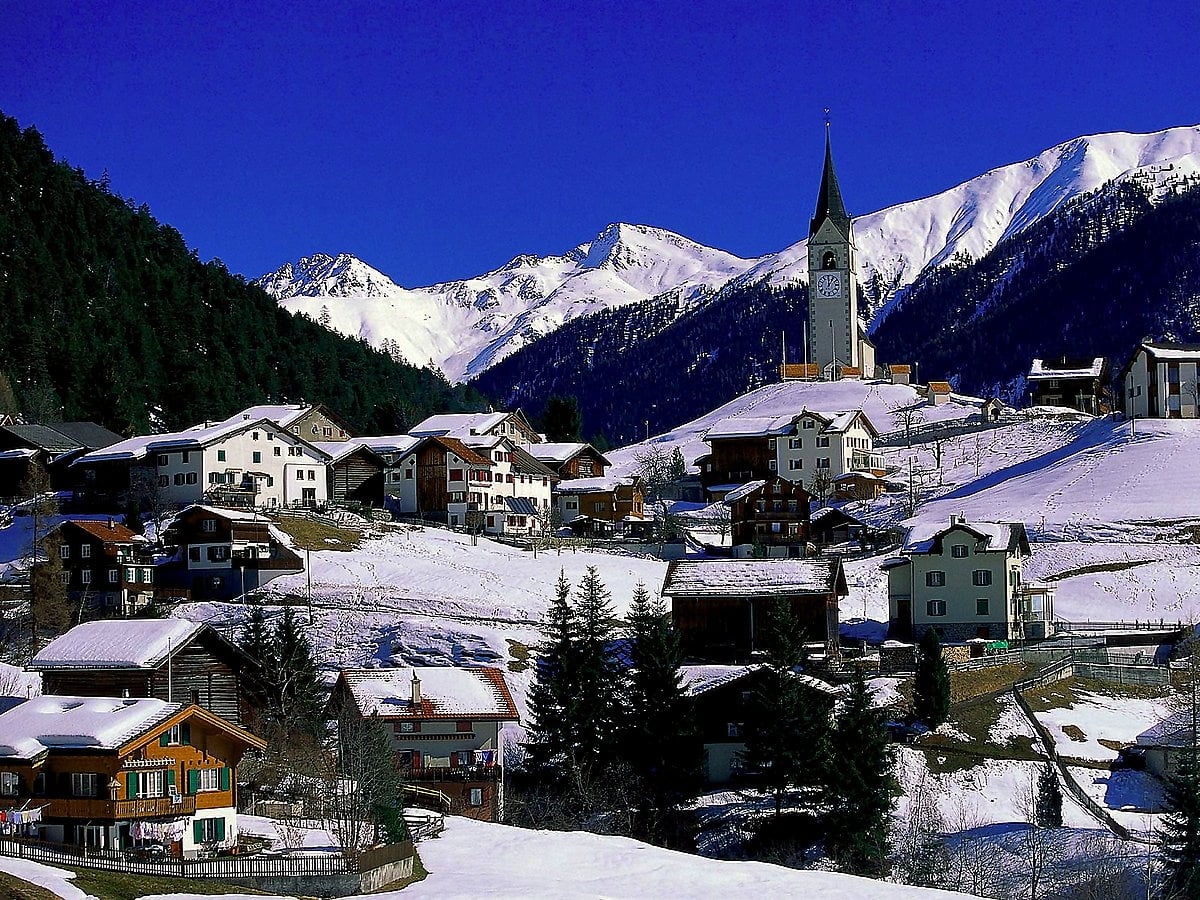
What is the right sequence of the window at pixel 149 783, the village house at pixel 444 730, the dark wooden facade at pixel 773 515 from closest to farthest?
1. the window at pixel 149 783
2. the village house at pixel 444 730
3. the dark wooden facade at pixel 773 515

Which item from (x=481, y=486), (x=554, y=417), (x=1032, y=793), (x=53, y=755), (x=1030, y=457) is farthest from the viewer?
(x=554, y=417)

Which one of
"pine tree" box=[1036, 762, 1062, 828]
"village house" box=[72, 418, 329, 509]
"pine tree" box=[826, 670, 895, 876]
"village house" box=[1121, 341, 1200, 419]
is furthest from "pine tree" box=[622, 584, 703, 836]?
"village house" box=[1121, 341, 1200, 419]

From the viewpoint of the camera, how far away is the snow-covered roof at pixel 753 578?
66562 mm

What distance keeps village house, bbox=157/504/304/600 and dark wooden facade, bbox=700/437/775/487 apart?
53735mm

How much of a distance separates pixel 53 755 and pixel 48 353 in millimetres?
86064

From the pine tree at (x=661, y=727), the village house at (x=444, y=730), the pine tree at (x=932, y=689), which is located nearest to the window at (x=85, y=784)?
the village house at (x=444, y=730)

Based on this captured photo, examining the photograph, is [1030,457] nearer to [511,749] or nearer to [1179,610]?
[1179,610]

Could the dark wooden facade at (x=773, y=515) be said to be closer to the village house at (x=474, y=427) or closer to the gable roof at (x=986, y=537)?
the village house at (x=474, y=427)

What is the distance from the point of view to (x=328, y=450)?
95312 millimetres

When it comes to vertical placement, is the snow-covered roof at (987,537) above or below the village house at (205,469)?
below

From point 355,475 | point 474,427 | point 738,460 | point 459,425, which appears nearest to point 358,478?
point 355,475

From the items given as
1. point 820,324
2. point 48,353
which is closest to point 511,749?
point 48,353

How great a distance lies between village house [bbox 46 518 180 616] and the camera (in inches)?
2630

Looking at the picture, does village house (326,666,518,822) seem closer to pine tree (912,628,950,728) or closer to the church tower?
pine tree (912,628,950,728)
